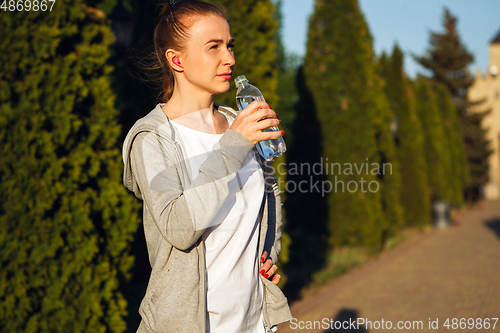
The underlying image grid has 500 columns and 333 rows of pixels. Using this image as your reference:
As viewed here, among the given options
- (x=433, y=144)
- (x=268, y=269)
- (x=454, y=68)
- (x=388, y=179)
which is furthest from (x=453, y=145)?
(x=268, y=269)

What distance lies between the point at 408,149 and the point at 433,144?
3042 mm

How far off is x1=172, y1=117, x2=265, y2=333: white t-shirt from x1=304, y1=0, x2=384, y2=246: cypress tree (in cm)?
722

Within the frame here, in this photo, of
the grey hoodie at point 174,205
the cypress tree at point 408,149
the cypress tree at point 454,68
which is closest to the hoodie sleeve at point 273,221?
the grey hoodie at point 174,205

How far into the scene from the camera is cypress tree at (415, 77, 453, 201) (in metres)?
15.5

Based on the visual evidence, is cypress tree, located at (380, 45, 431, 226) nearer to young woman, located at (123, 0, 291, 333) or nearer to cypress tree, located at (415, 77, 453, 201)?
cypress tree, located at (415, 77, 453, 201)

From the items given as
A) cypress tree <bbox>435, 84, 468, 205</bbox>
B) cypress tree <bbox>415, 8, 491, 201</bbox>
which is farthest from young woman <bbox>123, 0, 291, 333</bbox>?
cypress tree <bbox>415, 8, 491, 201</bbox>

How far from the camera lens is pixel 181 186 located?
150cm

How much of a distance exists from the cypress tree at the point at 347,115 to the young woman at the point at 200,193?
23.3 ft

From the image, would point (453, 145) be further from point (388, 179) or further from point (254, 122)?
point (254, 122)

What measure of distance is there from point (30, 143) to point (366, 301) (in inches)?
204

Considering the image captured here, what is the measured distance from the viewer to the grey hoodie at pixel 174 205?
1.39 metres

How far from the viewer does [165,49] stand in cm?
173

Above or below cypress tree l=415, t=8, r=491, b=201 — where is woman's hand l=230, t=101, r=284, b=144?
below

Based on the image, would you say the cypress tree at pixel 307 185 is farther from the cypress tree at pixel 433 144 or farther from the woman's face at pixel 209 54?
the cypress tree at pixel 433 144
